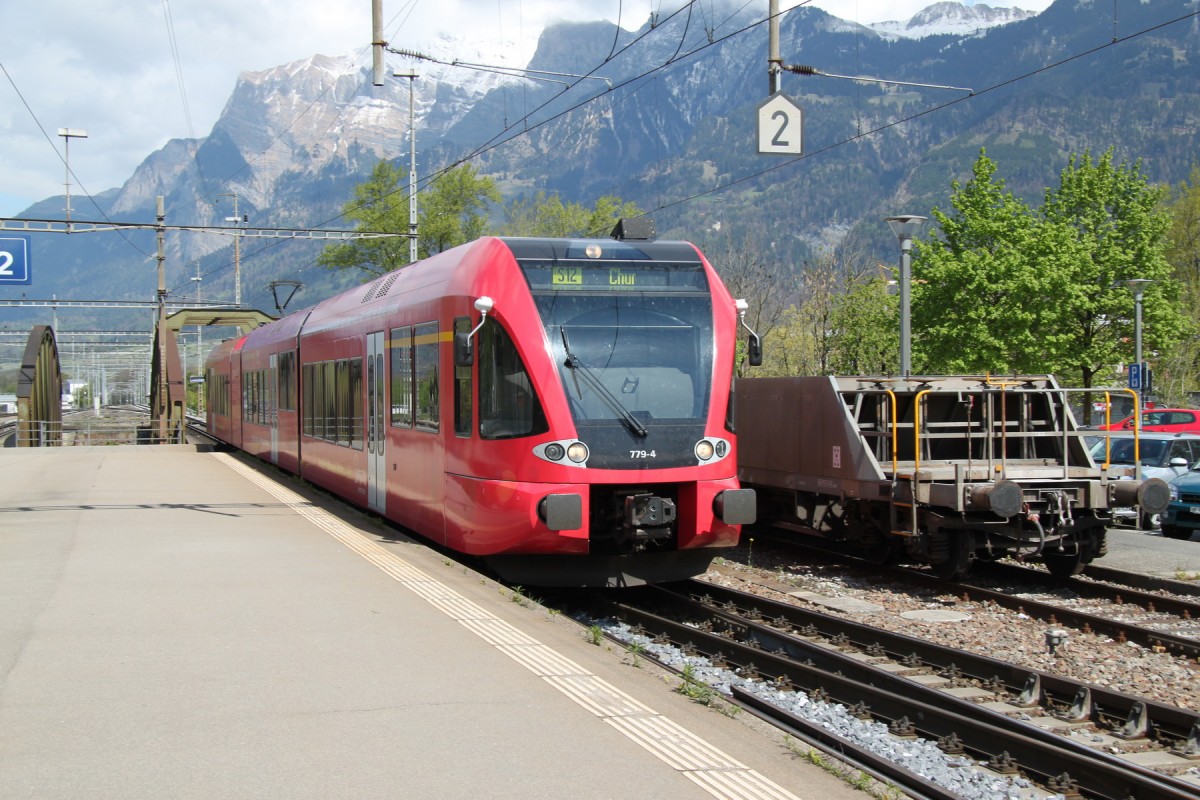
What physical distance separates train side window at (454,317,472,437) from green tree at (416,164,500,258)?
4212cm

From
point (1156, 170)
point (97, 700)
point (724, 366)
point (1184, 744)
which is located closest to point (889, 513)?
point (724, 366)

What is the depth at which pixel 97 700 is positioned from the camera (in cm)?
620

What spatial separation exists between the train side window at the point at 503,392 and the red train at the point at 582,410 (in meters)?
0.01

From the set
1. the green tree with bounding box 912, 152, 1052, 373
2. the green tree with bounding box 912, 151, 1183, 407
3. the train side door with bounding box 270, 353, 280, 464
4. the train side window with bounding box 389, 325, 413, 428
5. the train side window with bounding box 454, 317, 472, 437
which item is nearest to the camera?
the train side window with bounding box 454, 317, 472, 437

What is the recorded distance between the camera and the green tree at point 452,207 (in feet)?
173

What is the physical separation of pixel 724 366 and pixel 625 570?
6.87 feet

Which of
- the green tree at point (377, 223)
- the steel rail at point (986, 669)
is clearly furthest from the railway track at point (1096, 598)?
the green tree at point (377, 223)

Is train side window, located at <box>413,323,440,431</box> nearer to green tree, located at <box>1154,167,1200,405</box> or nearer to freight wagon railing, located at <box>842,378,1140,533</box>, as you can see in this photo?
freight wagon railing, located at <box>842,378,1140,533</box>

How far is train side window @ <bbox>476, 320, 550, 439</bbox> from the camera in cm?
1016

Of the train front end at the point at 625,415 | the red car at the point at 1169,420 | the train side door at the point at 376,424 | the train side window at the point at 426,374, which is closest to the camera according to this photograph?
the train front end at the point at 625,415

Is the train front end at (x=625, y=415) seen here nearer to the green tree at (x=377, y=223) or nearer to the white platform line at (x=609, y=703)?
the white platform line at (x=609, y=703)

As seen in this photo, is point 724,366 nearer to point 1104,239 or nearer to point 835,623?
point 835,623

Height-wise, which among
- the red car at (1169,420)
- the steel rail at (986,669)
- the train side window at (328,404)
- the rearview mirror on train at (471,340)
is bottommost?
the steel rail at (986,669)

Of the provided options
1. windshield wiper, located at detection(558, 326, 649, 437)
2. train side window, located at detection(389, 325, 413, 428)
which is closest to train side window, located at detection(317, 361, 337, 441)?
train side window, located at detection(389, 325, 413, 428)
